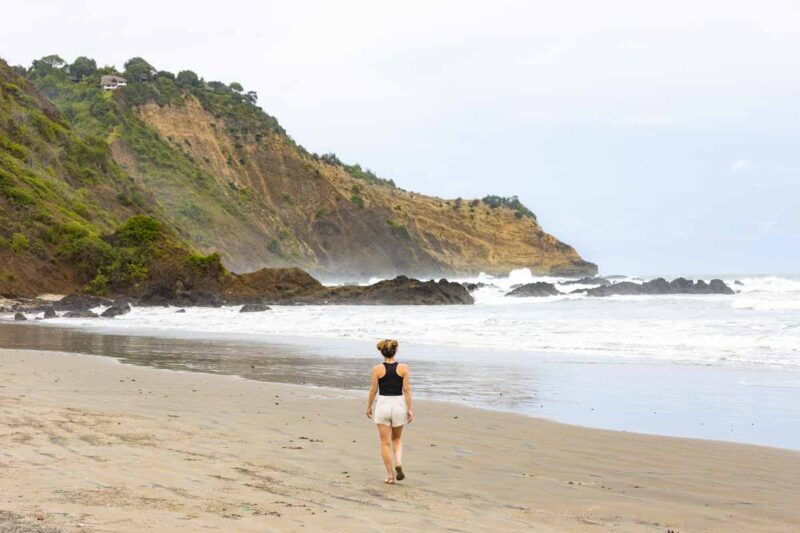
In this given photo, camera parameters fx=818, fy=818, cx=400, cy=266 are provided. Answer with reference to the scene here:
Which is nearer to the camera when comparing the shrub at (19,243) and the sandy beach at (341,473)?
the sandy beach at (341,473)

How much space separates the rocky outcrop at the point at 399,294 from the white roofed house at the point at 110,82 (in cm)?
5523

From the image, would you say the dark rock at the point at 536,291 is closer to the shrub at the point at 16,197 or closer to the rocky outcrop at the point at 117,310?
the rocky outcrop at the point at 117,310

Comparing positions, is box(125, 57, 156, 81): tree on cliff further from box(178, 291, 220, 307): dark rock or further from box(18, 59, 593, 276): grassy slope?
box(178, 291, 220, 307): dark rock

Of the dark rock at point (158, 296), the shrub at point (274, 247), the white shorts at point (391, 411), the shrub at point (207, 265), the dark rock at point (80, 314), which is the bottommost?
the white shorts at point (391, 411)

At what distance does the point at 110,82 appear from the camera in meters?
90.5

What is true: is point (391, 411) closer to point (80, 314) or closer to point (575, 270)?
point (80, 314)

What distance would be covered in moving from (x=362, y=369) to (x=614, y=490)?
32.5 feet

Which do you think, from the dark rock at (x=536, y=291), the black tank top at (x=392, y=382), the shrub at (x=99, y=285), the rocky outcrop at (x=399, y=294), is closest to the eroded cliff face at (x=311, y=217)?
the shrub at (x=99, y=285)

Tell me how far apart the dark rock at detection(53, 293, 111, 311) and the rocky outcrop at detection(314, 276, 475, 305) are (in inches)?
422

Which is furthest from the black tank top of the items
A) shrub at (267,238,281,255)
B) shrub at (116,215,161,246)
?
shrub at (267,238,281,255)

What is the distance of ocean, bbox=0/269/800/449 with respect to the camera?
1173cm

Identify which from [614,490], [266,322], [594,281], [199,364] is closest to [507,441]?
[614,490]

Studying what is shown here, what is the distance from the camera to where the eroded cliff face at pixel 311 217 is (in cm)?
7569

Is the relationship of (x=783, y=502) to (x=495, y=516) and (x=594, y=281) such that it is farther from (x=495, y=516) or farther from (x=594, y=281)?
(x=594, y=281)
